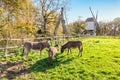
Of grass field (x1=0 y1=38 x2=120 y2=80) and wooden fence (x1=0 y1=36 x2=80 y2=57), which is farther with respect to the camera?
wooden fence (x1=0 y1=36 x2=80 y2=57)

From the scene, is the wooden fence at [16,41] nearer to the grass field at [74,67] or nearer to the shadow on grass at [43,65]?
the grass field at [74,67]

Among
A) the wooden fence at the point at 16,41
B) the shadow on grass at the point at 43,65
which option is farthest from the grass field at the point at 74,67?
the wooden fence at the point at 16,41

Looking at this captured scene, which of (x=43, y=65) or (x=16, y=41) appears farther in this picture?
(x=16, y=41)

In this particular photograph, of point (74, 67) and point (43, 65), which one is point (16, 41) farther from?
point (74, 67)

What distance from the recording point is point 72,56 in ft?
57.6

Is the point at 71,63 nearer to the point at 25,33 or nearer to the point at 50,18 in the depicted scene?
the point at 25,33

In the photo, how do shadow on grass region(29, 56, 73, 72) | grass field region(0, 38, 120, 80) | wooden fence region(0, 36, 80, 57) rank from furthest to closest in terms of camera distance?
wooden fence region(0, 36, 80, 57) → shadow on grass region(29, 56, 73, 72) → grass field region(0, 38, 120, 80)

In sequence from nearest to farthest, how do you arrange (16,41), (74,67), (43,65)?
(74,67) → (43,65) → (16,41)

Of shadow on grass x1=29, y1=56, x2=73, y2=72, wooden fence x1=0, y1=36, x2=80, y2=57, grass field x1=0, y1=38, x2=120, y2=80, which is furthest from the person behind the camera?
wooden fence x1=0, y1=36, x2=80, y2=57

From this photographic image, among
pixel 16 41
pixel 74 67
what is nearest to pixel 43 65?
pixel 74 67

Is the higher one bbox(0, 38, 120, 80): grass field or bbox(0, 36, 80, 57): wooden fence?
bbox(0, 36, 80, 57): wooden fence

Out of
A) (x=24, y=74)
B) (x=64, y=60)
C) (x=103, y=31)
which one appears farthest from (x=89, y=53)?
(x=103, y=31)

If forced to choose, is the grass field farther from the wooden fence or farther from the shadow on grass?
the wooden fence

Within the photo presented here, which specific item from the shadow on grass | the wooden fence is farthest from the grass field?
the wooden fence
